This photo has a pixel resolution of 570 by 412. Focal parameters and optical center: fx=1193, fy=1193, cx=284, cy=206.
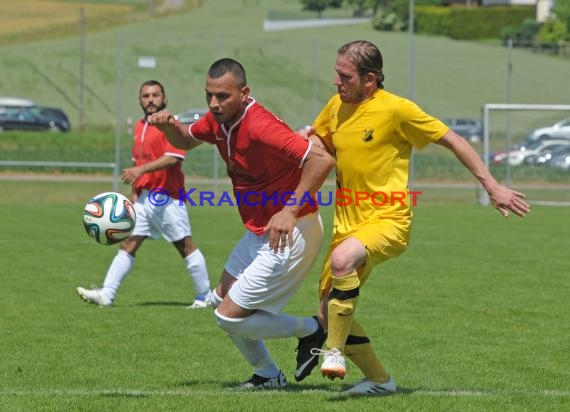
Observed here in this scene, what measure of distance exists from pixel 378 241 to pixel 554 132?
22.7 metres

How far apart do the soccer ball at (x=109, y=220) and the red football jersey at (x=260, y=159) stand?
169 cm

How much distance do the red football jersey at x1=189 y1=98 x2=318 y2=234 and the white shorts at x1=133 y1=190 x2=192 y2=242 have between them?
450 centimetres

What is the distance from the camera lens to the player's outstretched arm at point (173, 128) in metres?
7.01

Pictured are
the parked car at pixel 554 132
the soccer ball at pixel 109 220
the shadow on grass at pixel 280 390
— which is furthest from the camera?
the parked car at pixel 554 132

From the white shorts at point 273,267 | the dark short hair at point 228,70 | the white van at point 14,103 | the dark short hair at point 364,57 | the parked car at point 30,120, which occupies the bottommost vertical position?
the parked car at point 30,120

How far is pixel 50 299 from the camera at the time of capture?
11969 millimetres

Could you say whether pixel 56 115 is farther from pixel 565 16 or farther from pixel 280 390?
pixel 280 390

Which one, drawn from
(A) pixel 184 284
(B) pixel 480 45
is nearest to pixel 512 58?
(B) pixel 480 45

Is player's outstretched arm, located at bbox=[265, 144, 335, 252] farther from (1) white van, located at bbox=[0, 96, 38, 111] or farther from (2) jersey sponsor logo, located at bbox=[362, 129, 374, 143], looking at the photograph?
(1) white van, located at bbox=[0, 96, 38, 111]

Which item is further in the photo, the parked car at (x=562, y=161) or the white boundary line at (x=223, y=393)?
the parked car at (x=562, y=161)

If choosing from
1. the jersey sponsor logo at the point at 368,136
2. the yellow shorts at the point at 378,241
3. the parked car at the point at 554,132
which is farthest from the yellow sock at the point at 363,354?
the parked car at the point at 554,132

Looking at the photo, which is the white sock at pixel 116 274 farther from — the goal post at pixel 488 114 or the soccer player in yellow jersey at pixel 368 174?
the goal post at pixel 488 114

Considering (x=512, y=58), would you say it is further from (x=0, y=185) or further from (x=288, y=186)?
(x=288, y=186)

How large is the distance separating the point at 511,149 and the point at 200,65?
66.3 ft
